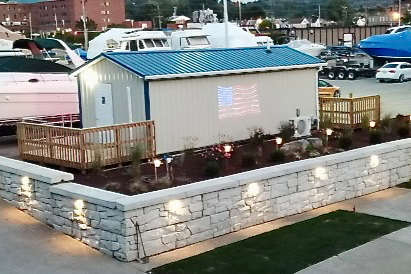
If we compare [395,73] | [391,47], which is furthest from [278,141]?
[391,47]

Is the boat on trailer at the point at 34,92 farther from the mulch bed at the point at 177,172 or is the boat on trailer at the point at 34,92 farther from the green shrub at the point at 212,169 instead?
the green shrub at the point at 212,169

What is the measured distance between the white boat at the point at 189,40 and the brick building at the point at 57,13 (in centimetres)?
9770

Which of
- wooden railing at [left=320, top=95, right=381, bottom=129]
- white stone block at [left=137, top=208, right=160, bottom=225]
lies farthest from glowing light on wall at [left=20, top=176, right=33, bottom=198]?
wooden railing at [left=320, top=95, right=381, bottom=129]

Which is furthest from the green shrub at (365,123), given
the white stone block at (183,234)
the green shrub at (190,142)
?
the white stone block at (183,234)

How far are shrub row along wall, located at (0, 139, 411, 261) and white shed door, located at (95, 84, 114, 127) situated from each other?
2.98 m

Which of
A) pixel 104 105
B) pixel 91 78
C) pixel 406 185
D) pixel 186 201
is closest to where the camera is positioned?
pixel 186 201

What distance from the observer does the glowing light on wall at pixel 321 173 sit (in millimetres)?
12398

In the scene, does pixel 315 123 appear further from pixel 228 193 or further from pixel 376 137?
pixel 228 193

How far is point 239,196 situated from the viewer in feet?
36.1

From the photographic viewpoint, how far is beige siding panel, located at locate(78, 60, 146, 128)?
1416 centimetres

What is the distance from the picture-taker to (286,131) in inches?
617

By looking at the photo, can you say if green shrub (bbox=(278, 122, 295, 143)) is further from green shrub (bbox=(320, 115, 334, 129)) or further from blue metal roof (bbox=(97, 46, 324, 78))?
blue metal roof (bbox=(97, 46, 324, 78))

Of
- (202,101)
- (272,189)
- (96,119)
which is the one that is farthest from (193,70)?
(272,189)

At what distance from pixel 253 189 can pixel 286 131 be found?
4.73 meters
